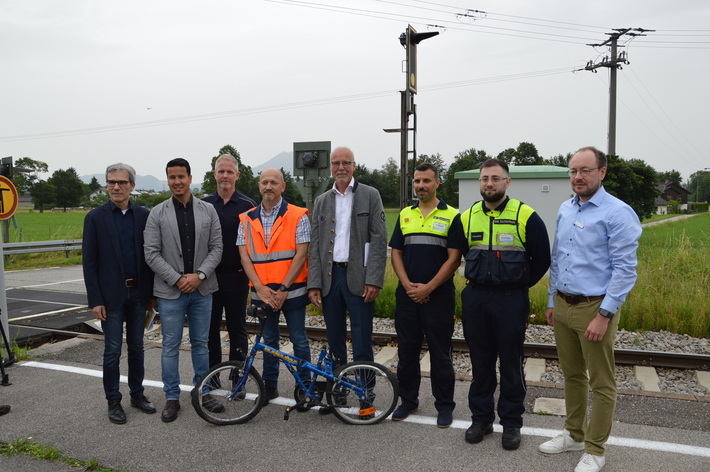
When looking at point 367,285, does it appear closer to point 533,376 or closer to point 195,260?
point 195,260

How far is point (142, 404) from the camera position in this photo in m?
Answer: 4.75

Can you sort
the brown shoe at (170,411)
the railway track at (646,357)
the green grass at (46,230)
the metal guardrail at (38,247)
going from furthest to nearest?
the green grass at (46,230) < the metal guardrail at (38,247) < the railway track at (646,357) < the brown shoe at (170,411)

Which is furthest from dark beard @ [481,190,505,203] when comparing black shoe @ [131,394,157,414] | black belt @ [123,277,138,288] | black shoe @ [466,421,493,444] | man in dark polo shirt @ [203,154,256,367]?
black shoe @ [131,394,157,414]

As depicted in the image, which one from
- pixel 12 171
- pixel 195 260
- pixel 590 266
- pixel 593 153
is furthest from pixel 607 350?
pixel 12 171

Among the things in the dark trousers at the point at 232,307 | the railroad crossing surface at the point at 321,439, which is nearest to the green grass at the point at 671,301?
the railroad crossing surface at the point at 321,439

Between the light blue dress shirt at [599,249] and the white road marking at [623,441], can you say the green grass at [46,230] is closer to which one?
the white road marking at [623,441]

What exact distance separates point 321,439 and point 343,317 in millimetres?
1026

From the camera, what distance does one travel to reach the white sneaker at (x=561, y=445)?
381 centimetres

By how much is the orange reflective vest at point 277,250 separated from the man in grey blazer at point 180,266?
1.31ft

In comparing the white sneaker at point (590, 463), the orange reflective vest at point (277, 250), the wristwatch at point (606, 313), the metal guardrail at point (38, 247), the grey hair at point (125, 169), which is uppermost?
the grey hair at point (125, 169)

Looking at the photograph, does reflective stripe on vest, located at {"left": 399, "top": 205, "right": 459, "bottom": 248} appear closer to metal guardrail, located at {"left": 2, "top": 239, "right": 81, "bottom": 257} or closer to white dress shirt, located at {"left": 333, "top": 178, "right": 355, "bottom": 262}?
white dress shirt, located at {"left": 333, "top": 178, "right": 355, "bottom": 262}

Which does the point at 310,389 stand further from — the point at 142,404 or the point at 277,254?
the point at 142,404

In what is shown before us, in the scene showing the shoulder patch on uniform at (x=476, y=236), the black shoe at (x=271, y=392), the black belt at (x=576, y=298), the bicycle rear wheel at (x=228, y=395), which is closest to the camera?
the black belt at (x=576, y=298)

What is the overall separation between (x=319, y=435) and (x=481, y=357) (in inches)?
56.1
